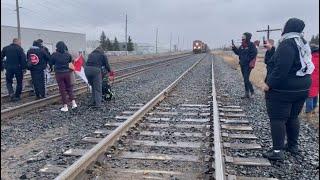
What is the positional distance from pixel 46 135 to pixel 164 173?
3397mm

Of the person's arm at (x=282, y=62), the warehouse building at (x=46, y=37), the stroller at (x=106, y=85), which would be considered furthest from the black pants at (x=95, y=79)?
the warehouse building at (x=46, y=37)

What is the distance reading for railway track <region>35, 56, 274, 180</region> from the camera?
5.51m

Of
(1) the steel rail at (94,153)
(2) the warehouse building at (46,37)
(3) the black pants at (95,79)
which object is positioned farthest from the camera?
(2) the warehouse building at (46,37)

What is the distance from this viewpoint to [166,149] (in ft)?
22.3

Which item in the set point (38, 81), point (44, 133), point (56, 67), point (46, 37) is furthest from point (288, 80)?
point (46, 37)

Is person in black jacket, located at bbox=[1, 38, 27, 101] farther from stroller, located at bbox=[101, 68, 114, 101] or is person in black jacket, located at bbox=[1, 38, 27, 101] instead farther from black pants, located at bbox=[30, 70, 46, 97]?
stroller, located at bbox=[101, 68, 114, 101]

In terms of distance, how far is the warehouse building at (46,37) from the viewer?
64.6 m

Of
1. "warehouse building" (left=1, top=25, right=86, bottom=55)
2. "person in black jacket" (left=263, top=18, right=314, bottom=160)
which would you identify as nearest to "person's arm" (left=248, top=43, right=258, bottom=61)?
"person in black jacket" (left=263, top=18, right=314, bottom=160)

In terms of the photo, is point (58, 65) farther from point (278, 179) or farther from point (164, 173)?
point (278, 179)

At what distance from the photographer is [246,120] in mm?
9680

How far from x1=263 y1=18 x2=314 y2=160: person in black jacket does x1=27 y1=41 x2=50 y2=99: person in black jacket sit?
7975 millimetres

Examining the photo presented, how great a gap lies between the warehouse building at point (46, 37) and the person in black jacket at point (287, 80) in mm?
57727

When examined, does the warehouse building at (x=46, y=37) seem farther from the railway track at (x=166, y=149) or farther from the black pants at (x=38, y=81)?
the railway track at (x=166, y=149)

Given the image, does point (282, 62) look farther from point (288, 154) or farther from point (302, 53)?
point (288, 154)
